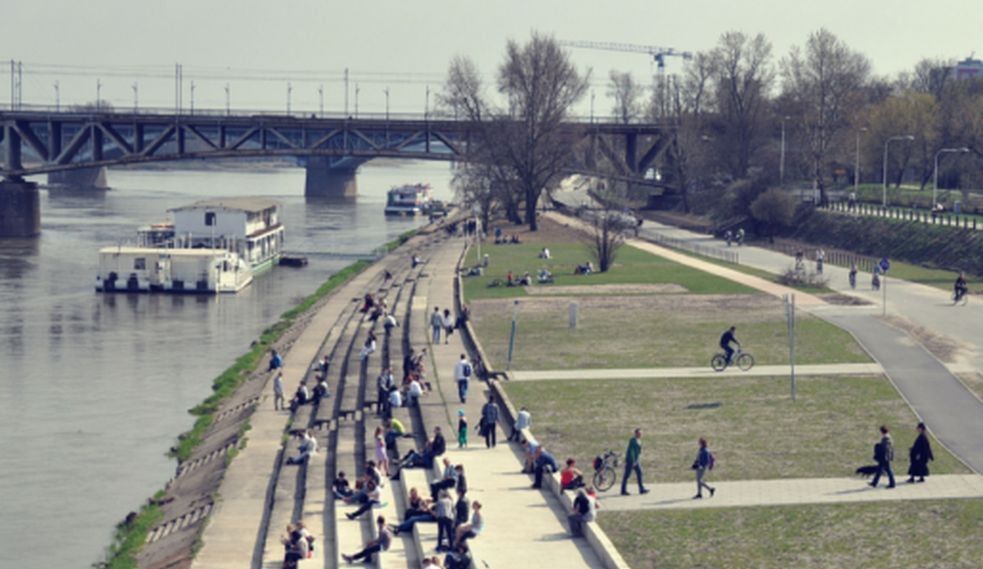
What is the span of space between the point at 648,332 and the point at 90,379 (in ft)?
69.9

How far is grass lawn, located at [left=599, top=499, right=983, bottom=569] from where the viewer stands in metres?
29.7

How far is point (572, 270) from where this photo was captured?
89.4 m

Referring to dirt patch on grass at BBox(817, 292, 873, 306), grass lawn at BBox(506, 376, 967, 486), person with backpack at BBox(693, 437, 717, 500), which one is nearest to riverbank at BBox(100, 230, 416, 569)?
grass lawn at BBox(506, 376, 967, 486)

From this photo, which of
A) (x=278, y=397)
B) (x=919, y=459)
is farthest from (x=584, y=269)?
(x=919, y=459)

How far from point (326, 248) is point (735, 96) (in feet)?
130

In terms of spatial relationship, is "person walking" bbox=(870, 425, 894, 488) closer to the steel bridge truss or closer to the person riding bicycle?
the person riding bicycle

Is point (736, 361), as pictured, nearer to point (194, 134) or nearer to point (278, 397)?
point (278, 397)

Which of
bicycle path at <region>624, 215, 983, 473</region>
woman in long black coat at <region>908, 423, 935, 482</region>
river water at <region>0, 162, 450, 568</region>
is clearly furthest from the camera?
bicycle path at <region>624, 215, 983, 473</region>

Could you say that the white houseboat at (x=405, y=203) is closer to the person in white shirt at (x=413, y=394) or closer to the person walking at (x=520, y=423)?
the person in white shirt at (x=413, y=394)

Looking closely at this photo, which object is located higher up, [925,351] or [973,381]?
[925,351]

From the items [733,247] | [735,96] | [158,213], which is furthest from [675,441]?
[158,213]

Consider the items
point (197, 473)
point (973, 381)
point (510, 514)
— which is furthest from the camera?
point (973, 381)

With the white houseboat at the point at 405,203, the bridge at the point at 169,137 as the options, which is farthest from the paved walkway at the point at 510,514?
the white houseboat at the point at 405,203

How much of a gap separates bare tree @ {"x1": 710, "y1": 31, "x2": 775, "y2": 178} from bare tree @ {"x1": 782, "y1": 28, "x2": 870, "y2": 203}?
8672 mm
